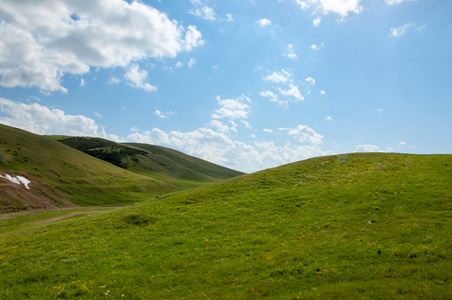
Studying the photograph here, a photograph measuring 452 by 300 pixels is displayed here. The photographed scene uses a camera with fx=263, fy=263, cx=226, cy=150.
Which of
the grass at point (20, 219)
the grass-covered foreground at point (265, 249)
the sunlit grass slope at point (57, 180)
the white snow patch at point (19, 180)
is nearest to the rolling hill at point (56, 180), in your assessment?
the sunlit grass slope at point (57, 180)

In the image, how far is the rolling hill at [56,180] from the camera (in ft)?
289

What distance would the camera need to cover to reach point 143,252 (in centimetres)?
2564

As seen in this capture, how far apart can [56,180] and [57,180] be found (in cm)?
39

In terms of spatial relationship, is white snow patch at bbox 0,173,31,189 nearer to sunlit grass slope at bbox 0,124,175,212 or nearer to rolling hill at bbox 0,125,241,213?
rolling hill at bbox 0,125,241,213

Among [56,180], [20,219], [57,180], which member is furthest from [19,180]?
[20,219]

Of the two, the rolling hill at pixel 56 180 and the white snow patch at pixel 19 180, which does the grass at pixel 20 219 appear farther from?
the white snow patch at pixel 19 180

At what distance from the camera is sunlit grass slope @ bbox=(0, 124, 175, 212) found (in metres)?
88.1

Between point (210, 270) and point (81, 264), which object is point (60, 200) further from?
point (210, 270)

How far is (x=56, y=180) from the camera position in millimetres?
111188

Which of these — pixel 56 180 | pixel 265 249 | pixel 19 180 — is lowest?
pixel 19 180

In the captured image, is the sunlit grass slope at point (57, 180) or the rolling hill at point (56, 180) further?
the sunlit grass slope at point (57, 180)

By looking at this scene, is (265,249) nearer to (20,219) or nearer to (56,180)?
(20,219)

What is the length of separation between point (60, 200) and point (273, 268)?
101 metres

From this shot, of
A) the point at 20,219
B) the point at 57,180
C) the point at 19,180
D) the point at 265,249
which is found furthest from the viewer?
the point at 57,180
